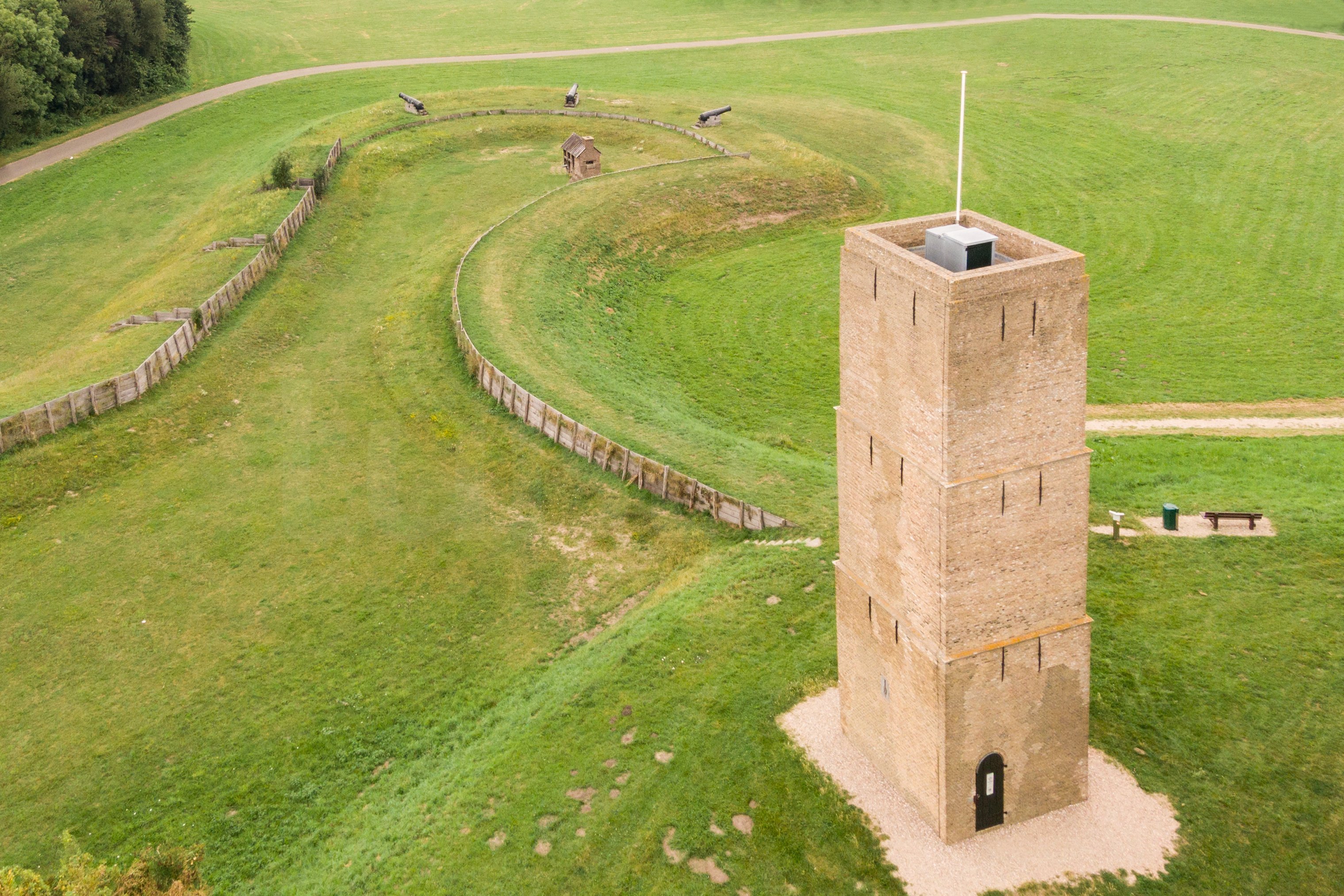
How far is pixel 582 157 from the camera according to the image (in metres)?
69.1

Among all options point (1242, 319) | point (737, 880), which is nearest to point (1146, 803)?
point (737, 880)

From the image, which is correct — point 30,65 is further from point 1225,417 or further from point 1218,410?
point 1225,417

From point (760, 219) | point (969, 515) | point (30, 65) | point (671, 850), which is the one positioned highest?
point (30, 65)

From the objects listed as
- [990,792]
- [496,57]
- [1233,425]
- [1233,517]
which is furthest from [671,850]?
[496,57]

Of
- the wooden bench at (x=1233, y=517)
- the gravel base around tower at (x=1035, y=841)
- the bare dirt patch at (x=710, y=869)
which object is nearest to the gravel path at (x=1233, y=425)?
the wooden bench at (x=1233, y=517)

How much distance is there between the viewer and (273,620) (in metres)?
35.5

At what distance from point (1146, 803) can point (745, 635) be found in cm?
1090

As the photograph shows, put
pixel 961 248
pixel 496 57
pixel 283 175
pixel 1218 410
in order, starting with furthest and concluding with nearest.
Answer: pixel 496 57 → pixel 283 175 → pixel 1218 410 → pixel 961 248

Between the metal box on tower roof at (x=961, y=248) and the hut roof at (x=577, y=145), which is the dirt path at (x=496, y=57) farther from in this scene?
the metal box on tower roof at (x=961, y=248)

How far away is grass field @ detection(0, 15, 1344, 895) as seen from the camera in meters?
27.9

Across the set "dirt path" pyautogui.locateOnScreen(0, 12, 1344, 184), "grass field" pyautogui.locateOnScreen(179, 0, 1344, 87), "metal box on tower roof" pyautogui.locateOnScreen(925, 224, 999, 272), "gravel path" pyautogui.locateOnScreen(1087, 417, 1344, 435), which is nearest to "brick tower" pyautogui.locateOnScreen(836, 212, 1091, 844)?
"metal box on tower roof" pyautogui.locateOnScreen(925, 224, 999, 272)

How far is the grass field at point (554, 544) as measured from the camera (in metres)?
27.9

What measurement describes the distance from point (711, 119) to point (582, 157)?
13575 mm

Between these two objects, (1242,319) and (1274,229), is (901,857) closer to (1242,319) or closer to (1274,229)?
(1242,319)
